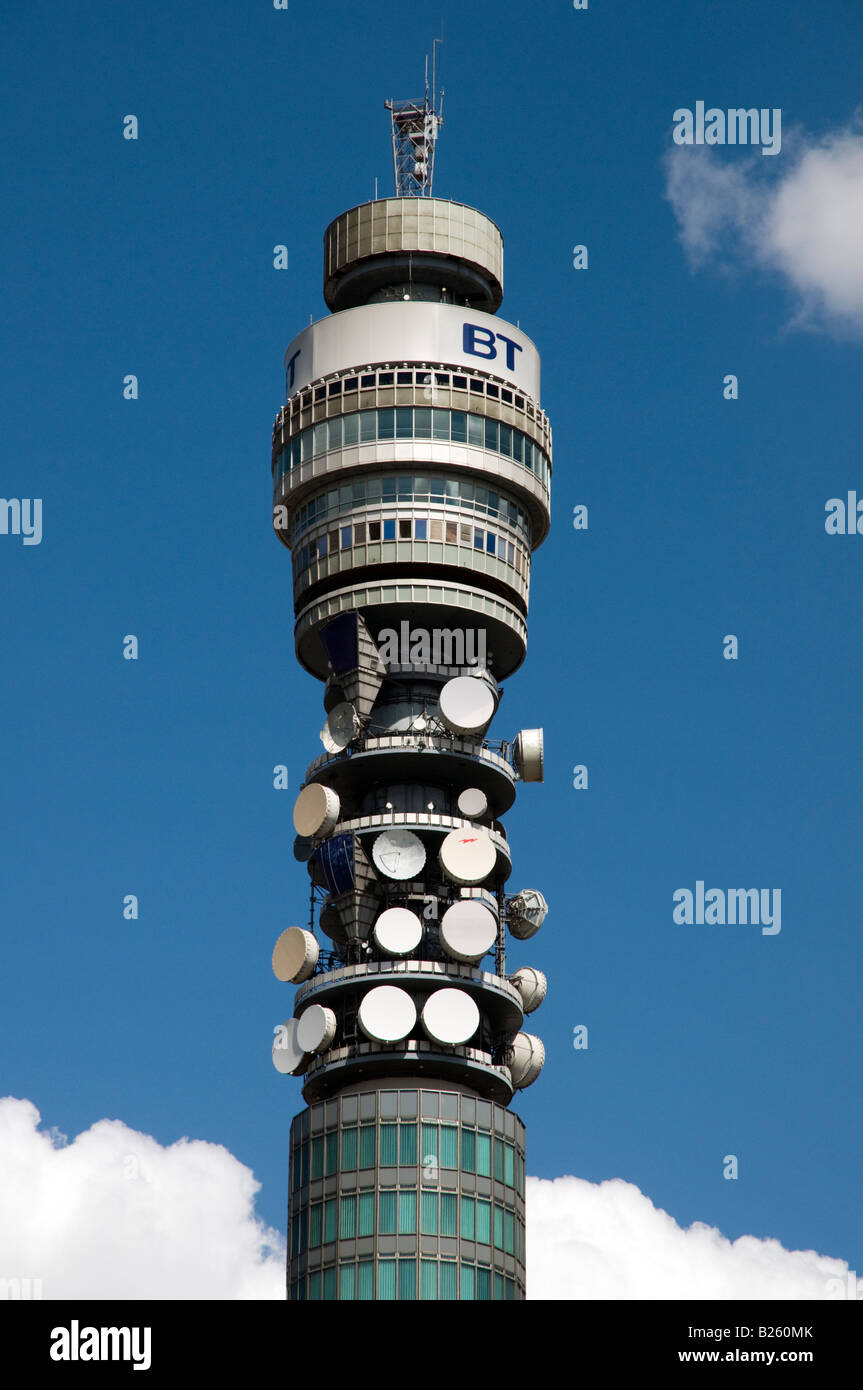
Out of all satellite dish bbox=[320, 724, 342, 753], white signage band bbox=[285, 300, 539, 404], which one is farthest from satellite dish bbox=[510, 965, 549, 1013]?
white signage band bbox=[285, 300, 539, 404]

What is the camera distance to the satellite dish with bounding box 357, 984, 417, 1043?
142m

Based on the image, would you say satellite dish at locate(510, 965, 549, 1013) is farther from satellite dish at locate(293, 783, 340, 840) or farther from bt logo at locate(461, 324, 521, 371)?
bt logo at locate(461, 324, 521, 371)

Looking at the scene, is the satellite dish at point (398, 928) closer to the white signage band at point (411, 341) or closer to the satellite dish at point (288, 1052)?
the satellite dish at point (288, 1052)

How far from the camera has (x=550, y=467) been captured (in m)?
165

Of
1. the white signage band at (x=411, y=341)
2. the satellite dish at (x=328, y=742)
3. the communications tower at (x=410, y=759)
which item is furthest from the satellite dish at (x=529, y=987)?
the white signage band at (x=411, y=341)

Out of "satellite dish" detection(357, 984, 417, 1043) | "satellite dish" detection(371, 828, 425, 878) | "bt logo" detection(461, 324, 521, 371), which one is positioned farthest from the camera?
"bt logo" detection(461, 324, 521, 371)

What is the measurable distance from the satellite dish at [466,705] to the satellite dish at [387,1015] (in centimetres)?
1759

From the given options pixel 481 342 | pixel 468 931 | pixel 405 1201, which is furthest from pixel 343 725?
pixel 405 1201

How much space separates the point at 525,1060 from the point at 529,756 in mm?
19535

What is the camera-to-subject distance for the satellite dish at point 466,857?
477 feet

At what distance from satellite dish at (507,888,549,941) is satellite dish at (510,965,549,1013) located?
2.46 m

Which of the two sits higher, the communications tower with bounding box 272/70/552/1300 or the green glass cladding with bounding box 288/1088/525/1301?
the communications tower with bounding box 272/70/552/1300

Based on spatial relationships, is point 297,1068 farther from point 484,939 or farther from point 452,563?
point 452,563
